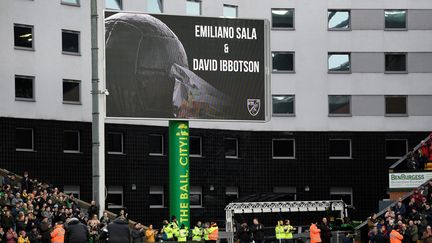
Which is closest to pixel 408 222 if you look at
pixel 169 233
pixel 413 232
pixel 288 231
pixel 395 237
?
pixel 413 232

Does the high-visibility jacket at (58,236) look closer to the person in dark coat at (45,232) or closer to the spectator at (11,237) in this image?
the spectator at (11,237)

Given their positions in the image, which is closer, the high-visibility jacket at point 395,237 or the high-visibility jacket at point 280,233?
the high-visibility jacket at point 395,237

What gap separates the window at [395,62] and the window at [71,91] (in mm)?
23935

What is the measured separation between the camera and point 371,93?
267ft

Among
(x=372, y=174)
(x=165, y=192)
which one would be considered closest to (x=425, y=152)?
(x=372, y=174)

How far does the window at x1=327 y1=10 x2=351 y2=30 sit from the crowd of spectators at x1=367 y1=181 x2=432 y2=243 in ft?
71.7

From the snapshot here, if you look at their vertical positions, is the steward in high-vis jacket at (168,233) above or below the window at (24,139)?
below

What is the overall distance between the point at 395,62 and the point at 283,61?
329 inches

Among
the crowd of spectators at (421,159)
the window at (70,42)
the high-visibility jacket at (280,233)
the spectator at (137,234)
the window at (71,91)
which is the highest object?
the window at (70,42)

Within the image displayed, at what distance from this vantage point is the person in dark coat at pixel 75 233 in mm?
34438

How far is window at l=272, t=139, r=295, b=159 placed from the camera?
80125 mm

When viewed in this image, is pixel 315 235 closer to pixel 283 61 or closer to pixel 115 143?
pixel 115 143

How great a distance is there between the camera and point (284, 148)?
8044 centimetres

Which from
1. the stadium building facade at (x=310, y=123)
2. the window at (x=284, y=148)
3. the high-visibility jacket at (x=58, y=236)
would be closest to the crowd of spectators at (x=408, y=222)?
the stadium building facade at (x=310, y=123)
